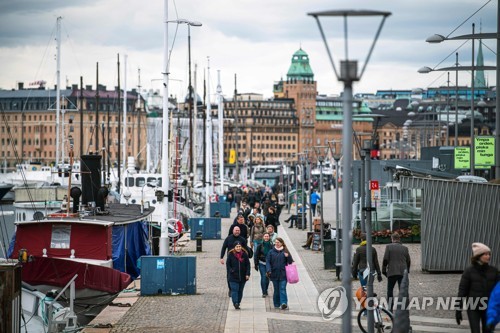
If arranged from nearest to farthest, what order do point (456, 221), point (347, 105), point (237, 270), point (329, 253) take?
point (347, 105) → point (237, 270) → point (456, 221) → point (329, 253)

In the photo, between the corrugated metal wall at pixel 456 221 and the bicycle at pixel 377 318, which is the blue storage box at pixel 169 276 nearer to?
the corrugated metal wall at pixel 456 221

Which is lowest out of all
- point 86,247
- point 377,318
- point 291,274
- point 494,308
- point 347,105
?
point 377,318

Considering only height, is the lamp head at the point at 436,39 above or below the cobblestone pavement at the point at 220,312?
above

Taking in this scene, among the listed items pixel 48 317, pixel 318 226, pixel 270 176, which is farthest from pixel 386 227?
pixel 270 176

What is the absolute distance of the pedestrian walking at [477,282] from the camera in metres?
17.2

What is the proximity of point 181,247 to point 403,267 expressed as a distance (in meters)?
24.7

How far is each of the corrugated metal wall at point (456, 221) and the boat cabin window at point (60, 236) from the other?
868 cm

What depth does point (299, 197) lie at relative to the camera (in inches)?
2842

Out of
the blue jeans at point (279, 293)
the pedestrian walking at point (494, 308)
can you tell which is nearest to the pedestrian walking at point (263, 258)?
the blue jeans at point (279, 293)

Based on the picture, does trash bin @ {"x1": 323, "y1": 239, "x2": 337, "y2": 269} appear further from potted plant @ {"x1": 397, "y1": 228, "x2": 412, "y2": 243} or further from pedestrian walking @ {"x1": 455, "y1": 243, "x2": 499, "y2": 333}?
pedestrian walking @ {"x1": 455, "y1": 243, "x2": 499, "y2": 333}

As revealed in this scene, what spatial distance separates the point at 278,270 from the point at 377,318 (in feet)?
16.7

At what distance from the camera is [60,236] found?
3114cm

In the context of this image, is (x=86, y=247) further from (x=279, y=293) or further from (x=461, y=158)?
(x=461, y=158)

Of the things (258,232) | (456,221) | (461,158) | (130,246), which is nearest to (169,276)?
(258,232)
